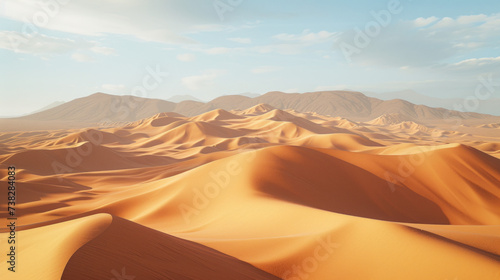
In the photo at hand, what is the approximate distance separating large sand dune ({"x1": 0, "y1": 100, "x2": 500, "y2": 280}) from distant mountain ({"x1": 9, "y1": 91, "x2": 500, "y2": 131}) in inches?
5462

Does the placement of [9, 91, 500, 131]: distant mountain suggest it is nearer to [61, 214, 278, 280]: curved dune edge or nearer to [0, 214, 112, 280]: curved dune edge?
[0, 214, 112, 280]: curved dune edge

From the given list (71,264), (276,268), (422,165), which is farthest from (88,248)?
(422,165)

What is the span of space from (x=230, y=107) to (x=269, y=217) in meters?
178

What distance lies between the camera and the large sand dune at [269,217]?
5.02 m
